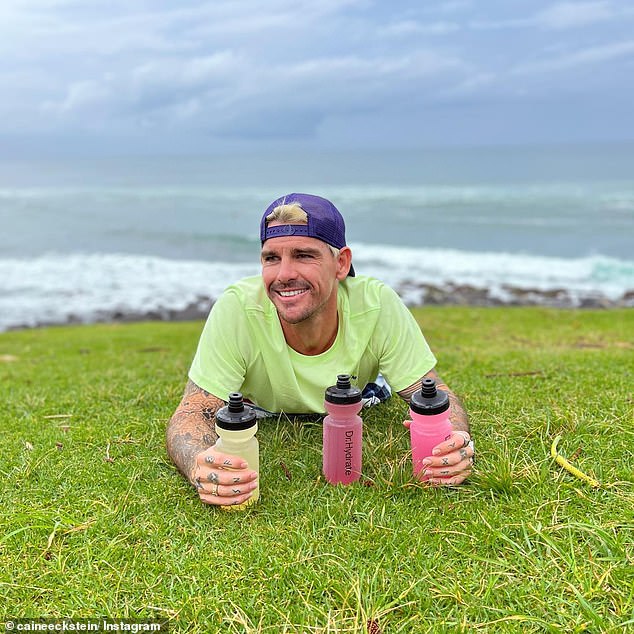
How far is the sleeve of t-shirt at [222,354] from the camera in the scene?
12.9ft

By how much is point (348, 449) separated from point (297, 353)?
0.81m

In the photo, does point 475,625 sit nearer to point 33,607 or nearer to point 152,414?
point 33,607

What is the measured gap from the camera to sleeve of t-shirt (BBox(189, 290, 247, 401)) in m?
3.94

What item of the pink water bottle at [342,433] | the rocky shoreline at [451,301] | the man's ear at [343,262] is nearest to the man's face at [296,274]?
the man's ear at [343,262]

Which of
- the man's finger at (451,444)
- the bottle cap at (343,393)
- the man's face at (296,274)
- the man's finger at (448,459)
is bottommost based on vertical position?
the man's finger at (448,459)

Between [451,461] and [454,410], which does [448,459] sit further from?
[454,410]

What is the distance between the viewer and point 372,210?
2026 inches

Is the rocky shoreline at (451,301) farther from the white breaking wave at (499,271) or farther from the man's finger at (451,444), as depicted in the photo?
the man's finger at (451,444)

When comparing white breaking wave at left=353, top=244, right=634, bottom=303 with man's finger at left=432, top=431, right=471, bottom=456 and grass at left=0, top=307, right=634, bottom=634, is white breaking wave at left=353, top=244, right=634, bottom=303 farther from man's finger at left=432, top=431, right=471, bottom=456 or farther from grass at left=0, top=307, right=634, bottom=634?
man's finger at left=432, top=431, right=471, bottom=456

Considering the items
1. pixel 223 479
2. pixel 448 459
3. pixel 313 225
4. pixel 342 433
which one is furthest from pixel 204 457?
pixel 313 225

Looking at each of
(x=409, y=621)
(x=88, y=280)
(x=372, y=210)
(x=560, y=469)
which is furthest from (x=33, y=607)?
(x=372, y=210)

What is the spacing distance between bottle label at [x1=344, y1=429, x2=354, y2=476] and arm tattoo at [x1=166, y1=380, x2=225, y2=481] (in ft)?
2.65

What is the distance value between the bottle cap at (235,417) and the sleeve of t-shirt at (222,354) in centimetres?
66

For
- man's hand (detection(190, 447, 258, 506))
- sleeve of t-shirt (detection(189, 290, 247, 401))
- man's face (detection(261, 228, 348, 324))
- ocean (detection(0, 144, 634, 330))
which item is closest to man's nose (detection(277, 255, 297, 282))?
man's face (detection(261, 228, 348, 324))
